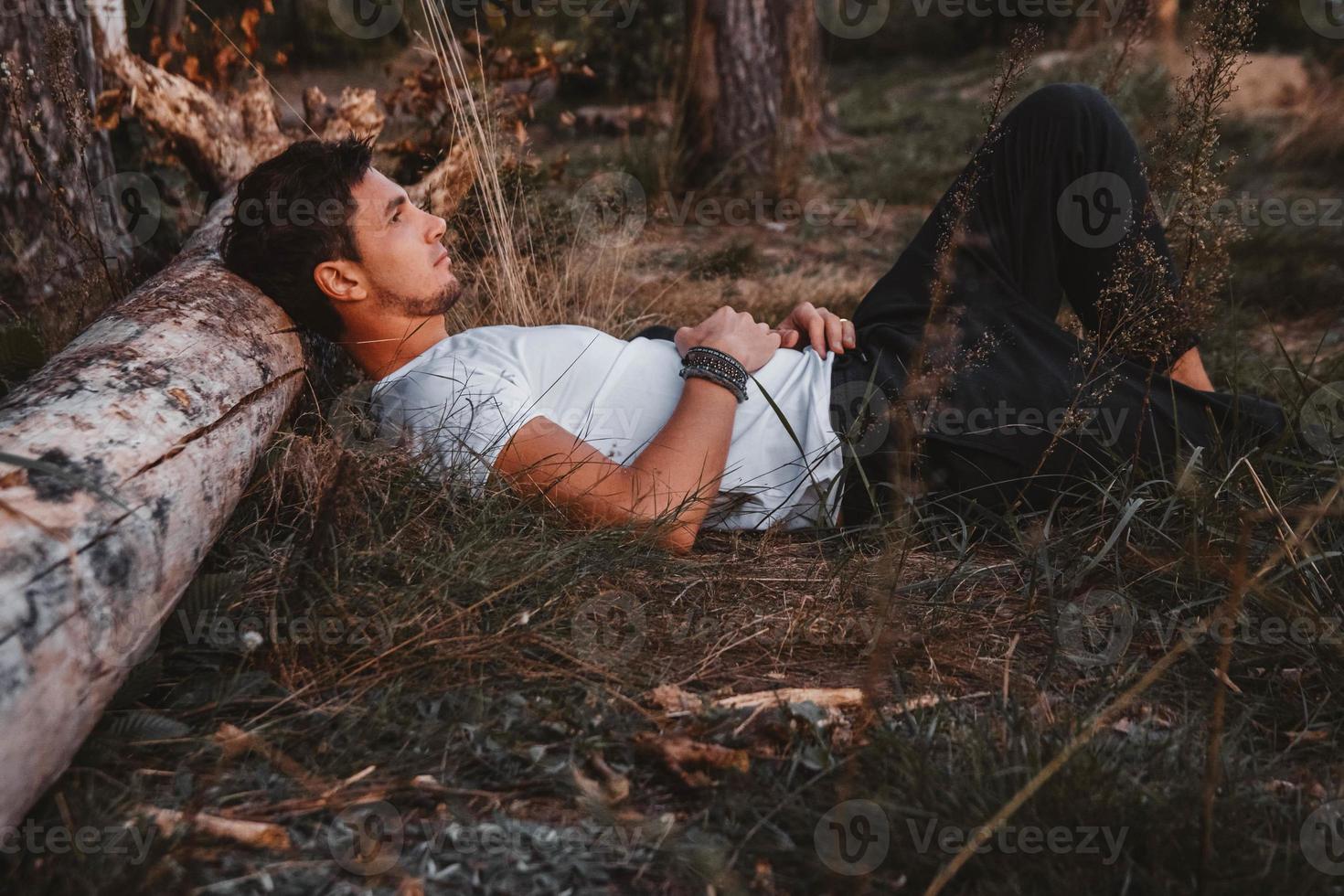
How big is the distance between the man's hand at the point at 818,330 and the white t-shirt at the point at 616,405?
8cm

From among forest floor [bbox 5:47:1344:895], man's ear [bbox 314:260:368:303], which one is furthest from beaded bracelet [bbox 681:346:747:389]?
man's ear [bbox 314:260:368:303]

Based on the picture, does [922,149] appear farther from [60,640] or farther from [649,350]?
[60,640]

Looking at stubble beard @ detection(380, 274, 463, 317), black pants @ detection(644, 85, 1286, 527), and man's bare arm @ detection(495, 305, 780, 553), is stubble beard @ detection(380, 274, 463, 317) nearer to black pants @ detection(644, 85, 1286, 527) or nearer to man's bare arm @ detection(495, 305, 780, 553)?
man's bare arm @ detection(495, 305, 780, 553)

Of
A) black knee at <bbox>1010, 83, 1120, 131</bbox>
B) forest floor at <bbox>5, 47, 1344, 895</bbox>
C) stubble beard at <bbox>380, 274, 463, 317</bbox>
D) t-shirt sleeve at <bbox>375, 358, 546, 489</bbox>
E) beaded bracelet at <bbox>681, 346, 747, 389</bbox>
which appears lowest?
forest floor at <bbox>5, 47, 1344, 895</bbox>

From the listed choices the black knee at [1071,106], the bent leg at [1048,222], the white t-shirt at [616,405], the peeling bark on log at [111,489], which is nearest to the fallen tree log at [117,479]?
the peeling bark on log at [111,489]

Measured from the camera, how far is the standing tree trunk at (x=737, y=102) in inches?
209

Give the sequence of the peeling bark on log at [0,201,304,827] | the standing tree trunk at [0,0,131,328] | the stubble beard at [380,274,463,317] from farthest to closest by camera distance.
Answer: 1. the standing tree trunk at [0,0,131,328]
2. the stubble beard at [380,274,463,317]
3. the peeling bark on log at [0,201,304,827]

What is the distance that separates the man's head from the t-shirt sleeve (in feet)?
0.82

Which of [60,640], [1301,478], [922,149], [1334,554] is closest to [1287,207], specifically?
[922,149]

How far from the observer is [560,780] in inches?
56.6

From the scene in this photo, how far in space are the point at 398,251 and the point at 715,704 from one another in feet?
4.26

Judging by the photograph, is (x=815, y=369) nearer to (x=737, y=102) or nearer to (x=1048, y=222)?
(x=1048, y=222)

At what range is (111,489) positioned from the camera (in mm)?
1480

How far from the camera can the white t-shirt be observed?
2152 millimetres
